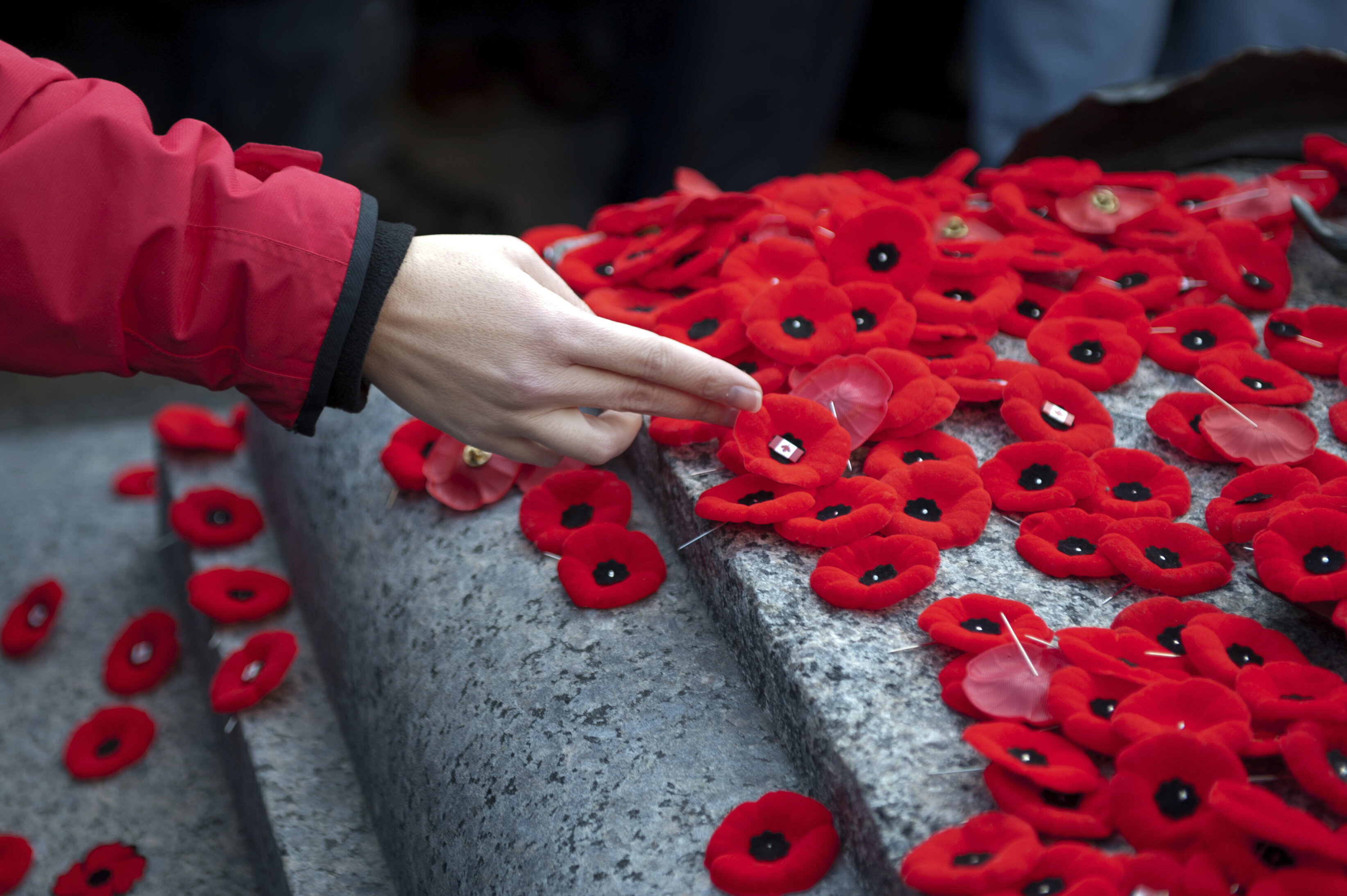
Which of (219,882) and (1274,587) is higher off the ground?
(1274,587)

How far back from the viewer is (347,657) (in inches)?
57.1

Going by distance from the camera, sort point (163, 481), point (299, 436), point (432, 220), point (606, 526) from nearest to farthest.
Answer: point (606, 526)
point (299, 436)
point (163, 481)
point (432, 220)

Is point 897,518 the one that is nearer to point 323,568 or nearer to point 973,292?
point 973,292

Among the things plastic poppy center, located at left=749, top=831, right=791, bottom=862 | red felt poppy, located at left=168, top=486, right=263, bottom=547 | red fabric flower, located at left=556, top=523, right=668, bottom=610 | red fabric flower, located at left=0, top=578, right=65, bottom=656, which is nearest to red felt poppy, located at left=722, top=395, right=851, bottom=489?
red fabric flower, located at left=556, top=523, right=668, bottom=610

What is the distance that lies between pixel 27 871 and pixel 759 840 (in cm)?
110

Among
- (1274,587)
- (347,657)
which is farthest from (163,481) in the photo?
(1274,587)

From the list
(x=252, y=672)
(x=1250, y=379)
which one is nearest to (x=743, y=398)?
(x=1250, y=379)

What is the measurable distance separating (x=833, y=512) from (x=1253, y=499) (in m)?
0.49

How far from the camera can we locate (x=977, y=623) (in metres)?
1.02

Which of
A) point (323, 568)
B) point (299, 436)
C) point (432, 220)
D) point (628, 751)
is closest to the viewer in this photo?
point (628, 751)

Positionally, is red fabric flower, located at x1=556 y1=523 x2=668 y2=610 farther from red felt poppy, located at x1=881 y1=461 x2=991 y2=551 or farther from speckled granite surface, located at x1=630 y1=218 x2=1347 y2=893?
red felt poppy, located at x1=881 y1=461 x2=991 y2=551

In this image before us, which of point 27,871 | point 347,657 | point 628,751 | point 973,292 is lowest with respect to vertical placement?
point 27,871

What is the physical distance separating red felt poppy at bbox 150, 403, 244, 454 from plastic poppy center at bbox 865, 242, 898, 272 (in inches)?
50.9

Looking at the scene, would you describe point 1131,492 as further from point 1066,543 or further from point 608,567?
point 608,567
